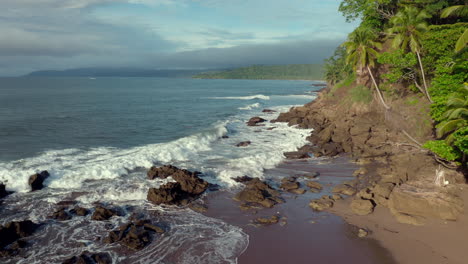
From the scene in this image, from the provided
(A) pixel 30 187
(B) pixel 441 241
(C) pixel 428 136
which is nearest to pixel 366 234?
(B) pixel 441 241

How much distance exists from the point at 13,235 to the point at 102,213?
346 cm

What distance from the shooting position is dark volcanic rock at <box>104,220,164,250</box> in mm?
A: 12210

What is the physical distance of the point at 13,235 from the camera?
12727mm

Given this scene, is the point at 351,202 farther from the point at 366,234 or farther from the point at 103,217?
the point at 103,217

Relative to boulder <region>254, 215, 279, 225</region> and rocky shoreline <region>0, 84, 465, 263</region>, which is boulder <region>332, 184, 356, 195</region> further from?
boulder <region>254, 215, 279, 225</region>

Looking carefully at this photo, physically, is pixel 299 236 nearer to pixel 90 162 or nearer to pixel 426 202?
pixel 426 202

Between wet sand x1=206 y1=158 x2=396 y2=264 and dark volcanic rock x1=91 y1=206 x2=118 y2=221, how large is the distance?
4.64 m

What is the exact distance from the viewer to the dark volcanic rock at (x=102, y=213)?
46.8 ft

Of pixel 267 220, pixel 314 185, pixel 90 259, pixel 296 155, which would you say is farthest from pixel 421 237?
pixel 90 259

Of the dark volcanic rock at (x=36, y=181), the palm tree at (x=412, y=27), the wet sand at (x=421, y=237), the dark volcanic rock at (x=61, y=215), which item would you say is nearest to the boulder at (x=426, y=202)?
the wet sand at (x=421, y=237)

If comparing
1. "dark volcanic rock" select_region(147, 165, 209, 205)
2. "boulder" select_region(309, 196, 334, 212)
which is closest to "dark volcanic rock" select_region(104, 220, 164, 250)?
"dark volcanic rock" select_region(147, 165, 209, 205)

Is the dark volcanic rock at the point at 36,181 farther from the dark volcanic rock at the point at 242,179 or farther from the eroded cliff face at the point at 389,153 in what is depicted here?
the eroded cliff face at the point at 389,153

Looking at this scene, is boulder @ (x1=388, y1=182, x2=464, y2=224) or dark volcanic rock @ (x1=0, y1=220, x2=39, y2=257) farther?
boulder @ (x1=388, y1=182, x2=464, y2=224)

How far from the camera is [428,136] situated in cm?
2202
